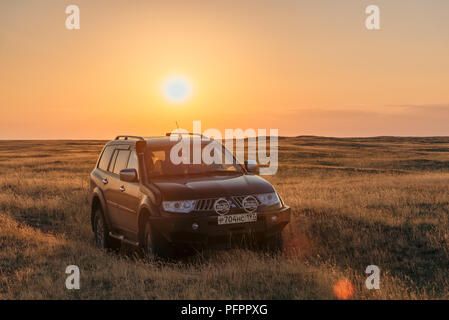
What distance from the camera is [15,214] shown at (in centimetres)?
1516

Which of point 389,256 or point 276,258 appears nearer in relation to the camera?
point 276,258

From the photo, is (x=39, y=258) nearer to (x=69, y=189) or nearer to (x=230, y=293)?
(x=230, y=293)

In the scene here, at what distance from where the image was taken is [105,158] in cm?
1164

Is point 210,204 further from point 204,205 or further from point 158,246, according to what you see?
point 158,246

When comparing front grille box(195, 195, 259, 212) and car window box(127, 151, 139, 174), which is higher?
car window box(127, 151, 139, 174)

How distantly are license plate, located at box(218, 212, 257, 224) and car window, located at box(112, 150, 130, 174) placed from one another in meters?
2.69

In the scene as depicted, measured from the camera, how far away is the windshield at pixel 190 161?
31.4 ft

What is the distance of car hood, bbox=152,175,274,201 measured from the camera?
8492 mm

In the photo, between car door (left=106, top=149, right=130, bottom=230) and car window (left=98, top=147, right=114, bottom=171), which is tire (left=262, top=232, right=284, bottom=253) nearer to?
car door (left=106, top=149, right=130, bottom=230)

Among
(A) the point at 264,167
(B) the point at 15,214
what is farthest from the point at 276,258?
(A) the point at 264,167

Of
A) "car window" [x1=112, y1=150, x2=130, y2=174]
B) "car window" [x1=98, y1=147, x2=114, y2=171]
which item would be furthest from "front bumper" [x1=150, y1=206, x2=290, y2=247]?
"car window" [x1=98, y1=147, x2=114, y2=171]

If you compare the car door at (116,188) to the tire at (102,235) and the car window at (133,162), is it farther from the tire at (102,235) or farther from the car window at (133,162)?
the tire at (102,235)

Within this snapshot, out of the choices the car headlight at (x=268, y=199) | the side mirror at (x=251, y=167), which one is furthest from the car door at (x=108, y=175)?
the car headlight at (x=268, y=199)
